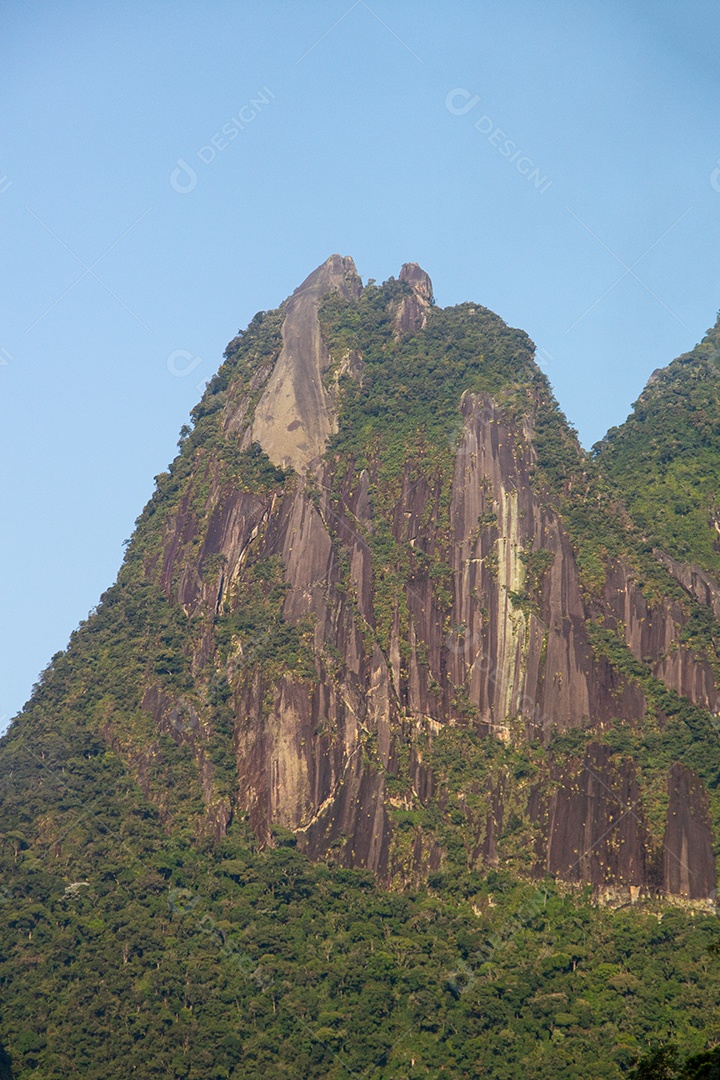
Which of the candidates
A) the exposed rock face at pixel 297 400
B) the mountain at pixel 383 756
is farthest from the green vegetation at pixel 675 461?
the exposed rock face at pixel 297 400

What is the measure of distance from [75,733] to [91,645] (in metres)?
9.17

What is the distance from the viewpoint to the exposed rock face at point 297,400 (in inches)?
4077

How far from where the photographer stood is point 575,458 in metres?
99.9

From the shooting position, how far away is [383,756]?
8662 centimetres

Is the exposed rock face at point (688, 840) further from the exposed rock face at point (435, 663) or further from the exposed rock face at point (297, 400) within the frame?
the exposed rock face at point (297, 400)

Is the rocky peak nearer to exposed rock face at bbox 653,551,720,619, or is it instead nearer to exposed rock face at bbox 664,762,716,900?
exposed rock face at bbox 653,551,720,619

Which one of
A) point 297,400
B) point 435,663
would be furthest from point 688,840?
point 297,400

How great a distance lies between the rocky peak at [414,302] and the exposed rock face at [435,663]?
47.3ft

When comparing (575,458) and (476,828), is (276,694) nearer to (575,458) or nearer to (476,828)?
(476,828)

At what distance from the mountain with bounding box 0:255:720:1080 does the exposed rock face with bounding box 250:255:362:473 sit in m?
0.28

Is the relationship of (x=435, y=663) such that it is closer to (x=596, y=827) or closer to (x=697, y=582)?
(x=596, y=827)

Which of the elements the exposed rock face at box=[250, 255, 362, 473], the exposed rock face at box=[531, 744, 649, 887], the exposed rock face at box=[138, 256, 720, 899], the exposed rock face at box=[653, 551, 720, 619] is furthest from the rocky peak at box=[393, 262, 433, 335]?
the exposed rock face at box=[531, 744, 649, 887]

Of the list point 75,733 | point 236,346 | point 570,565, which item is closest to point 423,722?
point 570,565

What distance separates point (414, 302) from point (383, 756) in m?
43.5
